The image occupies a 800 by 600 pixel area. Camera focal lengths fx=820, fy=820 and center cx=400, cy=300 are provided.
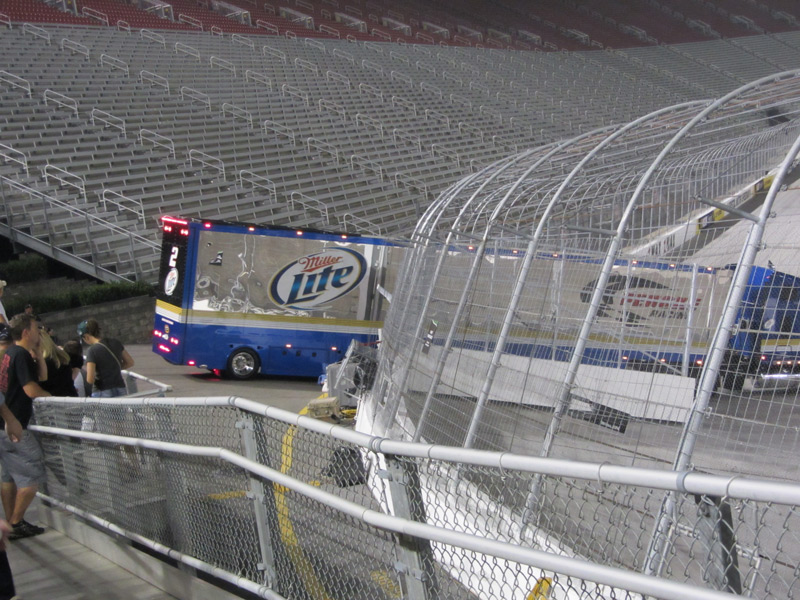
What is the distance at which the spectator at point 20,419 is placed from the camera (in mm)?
5887

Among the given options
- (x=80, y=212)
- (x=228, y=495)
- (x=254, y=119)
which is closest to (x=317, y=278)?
(x=80, y=212)

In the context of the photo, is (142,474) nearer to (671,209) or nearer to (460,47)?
(671,209)

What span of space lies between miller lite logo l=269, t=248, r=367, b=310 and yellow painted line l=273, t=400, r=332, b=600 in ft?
37.9

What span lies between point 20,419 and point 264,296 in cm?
904

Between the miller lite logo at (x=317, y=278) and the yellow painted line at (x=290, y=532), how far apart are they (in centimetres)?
1155

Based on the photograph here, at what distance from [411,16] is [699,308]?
49214mm

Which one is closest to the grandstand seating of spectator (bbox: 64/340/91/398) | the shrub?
the shrub

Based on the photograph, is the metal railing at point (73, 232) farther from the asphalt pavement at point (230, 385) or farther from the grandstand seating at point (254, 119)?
the asphalt pavement at point (230, 385)

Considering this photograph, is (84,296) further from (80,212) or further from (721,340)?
(721,340)

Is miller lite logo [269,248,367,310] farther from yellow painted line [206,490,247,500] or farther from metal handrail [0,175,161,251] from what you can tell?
yellow painted line [206,490,247,500]

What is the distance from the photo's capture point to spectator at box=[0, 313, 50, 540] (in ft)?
19.3

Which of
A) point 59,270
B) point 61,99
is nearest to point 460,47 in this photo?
point 61,99

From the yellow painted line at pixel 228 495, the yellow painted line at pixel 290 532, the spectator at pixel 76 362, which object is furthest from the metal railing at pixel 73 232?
the yellow painted line at pixel 290 532

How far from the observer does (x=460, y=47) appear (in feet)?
155
